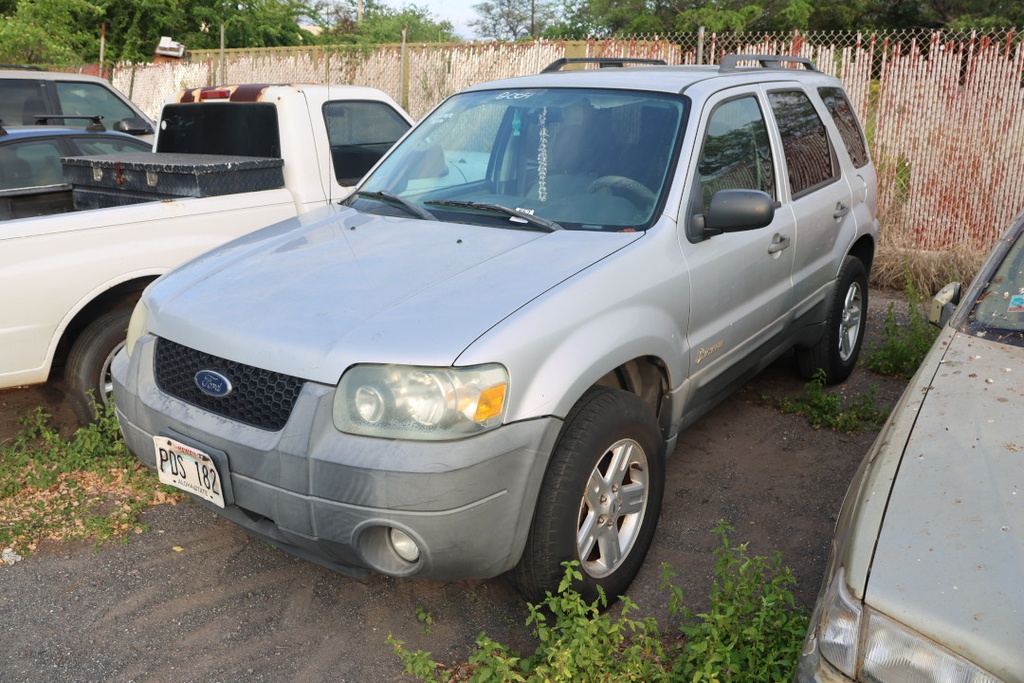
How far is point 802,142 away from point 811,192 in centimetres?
28

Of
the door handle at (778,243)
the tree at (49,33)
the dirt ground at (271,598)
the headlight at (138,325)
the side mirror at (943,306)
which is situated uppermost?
the tree at (49,33)

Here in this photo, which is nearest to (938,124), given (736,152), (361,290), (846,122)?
(846,122)

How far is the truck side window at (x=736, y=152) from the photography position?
3.84 m

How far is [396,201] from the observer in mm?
3998

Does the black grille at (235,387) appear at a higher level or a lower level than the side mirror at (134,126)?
lower

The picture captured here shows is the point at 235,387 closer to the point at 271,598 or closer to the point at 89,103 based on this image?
the point at 271,598

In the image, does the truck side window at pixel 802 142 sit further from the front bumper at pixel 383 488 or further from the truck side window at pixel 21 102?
the truck side window at pixel 21 102

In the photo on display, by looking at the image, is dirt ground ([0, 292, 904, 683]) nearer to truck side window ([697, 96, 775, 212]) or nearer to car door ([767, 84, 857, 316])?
car door ([767, 84, 857, 316])

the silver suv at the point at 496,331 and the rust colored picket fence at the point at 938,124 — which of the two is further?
the rust colored picket fence at the point at 938,124

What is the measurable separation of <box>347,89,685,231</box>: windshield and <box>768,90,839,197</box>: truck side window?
0.98 metres

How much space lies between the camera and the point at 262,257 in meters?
3.50

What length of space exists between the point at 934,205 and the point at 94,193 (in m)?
7.16

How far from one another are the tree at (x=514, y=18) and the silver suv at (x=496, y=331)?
145ft

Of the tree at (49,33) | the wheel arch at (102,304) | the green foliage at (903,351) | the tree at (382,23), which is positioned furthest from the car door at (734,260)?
the tree at (382,23)
